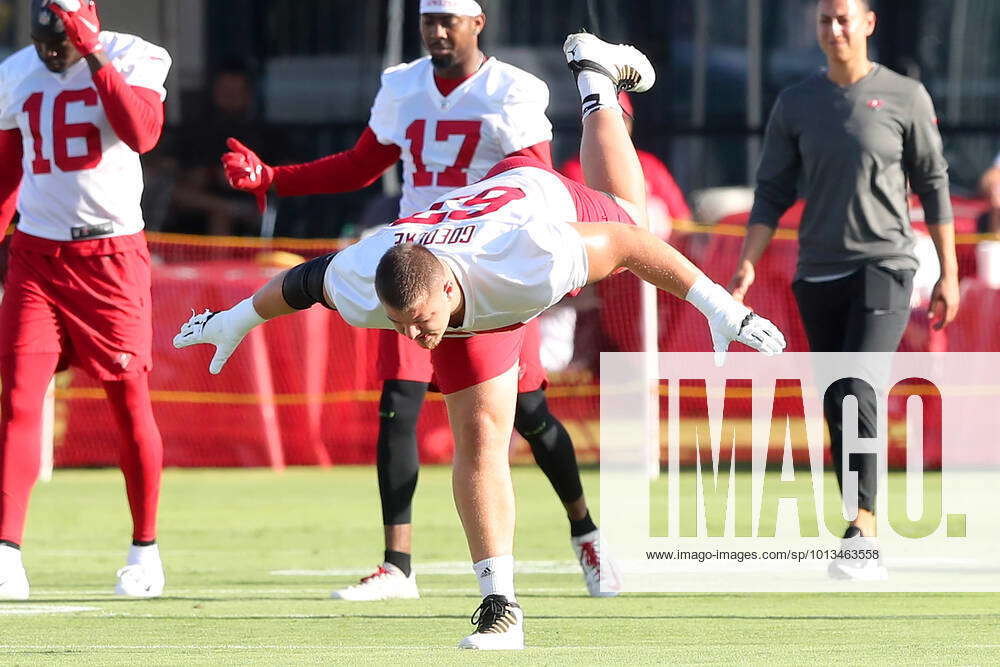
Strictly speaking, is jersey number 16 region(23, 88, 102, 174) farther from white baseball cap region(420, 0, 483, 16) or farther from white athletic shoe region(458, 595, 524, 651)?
Answer: white athletic shoe region(458, 595, 524, 651)

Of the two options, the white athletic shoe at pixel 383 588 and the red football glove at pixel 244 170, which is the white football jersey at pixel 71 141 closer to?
the red football glove at pixel 244 170

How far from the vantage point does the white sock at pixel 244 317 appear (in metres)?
6.37

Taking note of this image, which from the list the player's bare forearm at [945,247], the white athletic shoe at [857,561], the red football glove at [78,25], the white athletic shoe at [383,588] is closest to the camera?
the red football glove at [78,25]

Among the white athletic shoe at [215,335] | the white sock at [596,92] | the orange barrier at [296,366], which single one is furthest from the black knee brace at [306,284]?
the orange barrier at [296,366]

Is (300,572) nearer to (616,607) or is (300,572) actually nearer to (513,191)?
(616,607)

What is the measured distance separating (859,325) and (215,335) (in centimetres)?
291

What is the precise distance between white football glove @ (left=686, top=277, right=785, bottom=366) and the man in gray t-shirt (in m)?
2.18

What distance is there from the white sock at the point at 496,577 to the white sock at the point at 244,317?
3.35 ft

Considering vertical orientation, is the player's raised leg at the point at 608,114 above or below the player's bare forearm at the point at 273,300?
above

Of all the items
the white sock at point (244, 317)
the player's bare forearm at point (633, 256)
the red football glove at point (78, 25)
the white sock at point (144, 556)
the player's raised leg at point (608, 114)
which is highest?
the red football glove at point (78, 25)

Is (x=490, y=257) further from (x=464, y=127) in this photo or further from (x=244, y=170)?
(x=464, y=127)

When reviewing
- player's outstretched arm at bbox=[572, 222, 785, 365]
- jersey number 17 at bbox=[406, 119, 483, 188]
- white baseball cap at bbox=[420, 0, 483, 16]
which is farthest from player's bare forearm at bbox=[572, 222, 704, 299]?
white baseball cap at bbox=[420, 0, 483, 16]

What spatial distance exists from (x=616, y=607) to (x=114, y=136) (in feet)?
8.34

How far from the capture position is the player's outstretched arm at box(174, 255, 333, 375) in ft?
20.0
